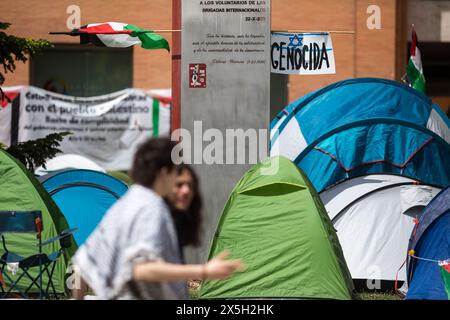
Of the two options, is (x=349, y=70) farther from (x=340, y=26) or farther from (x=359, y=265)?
(x=359, y=265)

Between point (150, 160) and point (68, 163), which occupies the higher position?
point (150, 160)

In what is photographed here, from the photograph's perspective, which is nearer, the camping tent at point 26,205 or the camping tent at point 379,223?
the camping tent at point 26,205

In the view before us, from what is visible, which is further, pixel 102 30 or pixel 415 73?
pixel 415 73

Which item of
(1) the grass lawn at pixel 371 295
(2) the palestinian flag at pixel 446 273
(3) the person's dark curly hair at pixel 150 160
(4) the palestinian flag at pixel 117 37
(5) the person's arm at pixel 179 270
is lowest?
(1) the grass lawn at pixel 371 295

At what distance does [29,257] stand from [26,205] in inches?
29.9

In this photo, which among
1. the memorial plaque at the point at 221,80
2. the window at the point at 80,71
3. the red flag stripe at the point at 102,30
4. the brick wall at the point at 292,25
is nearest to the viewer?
the memorial plaque at the point at 221,80

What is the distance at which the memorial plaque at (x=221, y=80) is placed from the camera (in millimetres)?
11141

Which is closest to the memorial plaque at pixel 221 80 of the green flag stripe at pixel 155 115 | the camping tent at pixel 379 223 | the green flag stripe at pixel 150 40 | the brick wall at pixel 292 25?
the green flag stripe at pixel 150 40

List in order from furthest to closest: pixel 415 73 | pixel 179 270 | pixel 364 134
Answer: pixel 415 73 < pixel 364 134 < pixel 179 270

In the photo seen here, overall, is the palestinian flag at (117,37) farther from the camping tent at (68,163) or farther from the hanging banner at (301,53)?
the camping tent at (68,163)

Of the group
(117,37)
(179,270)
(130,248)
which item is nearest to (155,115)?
(117,37)

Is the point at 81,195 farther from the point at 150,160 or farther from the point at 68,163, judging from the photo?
the point at 150,160

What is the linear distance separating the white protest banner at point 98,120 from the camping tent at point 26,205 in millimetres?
9134

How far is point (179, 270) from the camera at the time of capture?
164 inches
